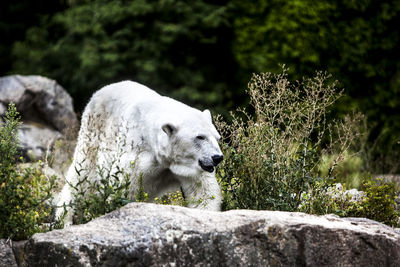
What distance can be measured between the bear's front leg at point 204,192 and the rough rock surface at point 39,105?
14.7 ft

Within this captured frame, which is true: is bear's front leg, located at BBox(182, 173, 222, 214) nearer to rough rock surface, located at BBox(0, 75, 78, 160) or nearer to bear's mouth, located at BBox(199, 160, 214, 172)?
bear's mouth, located at BBox(199, 160, 214, 172)

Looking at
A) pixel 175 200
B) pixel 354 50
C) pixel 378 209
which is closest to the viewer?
pixel 175 200

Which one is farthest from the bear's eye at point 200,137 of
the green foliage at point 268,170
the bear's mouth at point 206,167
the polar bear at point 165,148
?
the green foliage at point 268,170

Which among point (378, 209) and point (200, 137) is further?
point (378, 209)

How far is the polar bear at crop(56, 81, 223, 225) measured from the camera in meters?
4.20

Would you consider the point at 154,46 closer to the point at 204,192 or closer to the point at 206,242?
the point at 204,192

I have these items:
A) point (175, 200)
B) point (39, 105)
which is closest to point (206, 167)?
point (175, 200)

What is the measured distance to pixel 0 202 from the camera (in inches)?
134

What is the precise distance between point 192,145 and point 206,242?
1.21 metres

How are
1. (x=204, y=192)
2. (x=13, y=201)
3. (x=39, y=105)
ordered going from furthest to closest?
(x=39, y=105) < (x=204, y=192) < (x=13, y=201)

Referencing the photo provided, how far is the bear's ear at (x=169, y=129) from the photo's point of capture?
4203 millimetres

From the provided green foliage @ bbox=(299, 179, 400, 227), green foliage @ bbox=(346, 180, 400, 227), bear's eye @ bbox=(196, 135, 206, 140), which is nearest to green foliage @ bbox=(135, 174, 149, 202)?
bear's eye @ bbox=(196, 135, 206, 140)

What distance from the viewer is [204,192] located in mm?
4430

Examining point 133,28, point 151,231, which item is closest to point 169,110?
point 151,231
